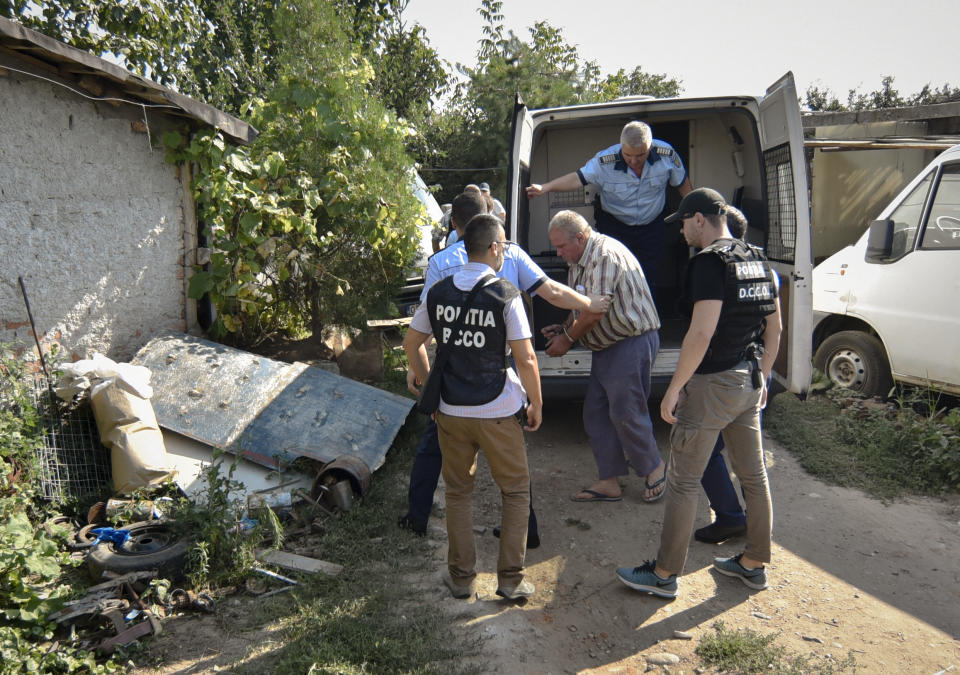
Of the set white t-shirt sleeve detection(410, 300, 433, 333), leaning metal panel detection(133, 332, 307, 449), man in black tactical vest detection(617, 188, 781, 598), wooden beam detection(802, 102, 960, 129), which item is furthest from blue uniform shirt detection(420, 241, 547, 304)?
wooden beam detection(802, 102, 960, 129)

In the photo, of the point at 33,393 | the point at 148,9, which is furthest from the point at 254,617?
the point at 148,9

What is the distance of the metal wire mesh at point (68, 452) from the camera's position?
14.4 ft

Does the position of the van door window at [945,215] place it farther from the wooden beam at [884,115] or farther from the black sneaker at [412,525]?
the wooden beam at [884,115]

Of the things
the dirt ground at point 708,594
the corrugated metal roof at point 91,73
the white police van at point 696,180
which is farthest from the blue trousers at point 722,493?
the corrugated metal roof at point 91,73

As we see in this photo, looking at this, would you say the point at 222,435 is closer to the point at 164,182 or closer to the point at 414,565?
the point at 414,565

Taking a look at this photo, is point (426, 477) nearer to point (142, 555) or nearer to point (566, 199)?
point (142, 555)

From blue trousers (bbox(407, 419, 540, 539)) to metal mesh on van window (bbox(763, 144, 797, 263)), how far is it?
2809mm

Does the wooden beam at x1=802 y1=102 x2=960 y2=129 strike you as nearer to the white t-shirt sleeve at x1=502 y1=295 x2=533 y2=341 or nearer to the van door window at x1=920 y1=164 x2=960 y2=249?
the van door window at x1=920 y1=164 x2=960 y2=249

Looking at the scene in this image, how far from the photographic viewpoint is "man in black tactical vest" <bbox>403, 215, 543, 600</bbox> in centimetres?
329

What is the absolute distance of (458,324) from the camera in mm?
3314

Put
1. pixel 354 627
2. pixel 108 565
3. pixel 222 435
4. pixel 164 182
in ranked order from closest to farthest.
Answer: pixel 354 627
pixel 108 565
pixel 222 435
pixel 164 182

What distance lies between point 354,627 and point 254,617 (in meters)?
0.55

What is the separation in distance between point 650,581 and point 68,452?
3.65 m

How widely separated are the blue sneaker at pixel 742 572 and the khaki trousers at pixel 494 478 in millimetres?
1110
